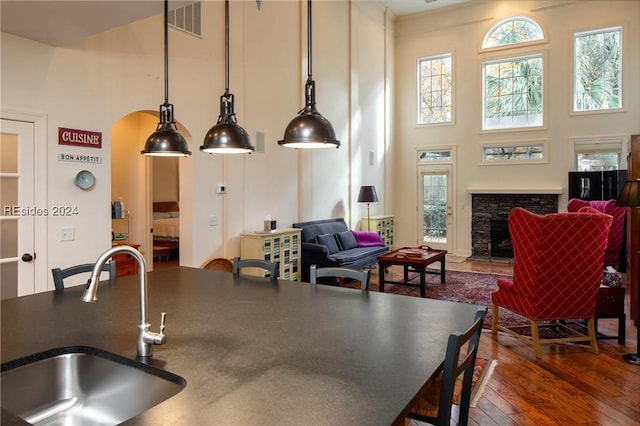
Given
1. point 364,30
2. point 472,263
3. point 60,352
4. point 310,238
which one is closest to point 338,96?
point 364,30

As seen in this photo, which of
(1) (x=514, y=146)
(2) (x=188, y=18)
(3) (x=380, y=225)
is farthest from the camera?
(1) (x=514, y=146)

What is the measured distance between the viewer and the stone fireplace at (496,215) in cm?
852

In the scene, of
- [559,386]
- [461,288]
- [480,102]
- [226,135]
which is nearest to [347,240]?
[461,288]

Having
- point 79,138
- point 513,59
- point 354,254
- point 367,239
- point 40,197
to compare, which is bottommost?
point 354,254

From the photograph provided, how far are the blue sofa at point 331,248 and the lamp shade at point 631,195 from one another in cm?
334

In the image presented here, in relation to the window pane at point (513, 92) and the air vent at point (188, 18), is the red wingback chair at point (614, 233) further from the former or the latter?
the air vent at point (188, 18)

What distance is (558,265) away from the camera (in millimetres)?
3484

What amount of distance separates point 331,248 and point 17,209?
4.09m

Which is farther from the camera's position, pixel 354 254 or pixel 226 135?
pixel 354 254

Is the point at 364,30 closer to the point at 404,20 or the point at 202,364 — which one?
the point at 404,20

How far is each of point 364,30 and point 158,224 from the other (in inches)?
217

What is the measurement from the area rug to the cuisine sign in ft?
12.7

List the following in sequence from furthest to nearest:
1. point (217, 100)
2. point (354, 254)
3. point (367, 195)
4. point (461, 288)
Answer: point (367, 195)
point (354, 254)
point (461, 288)
point (217, 100)

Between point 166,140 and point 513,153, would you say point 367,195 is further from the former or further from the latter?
point 166,140
